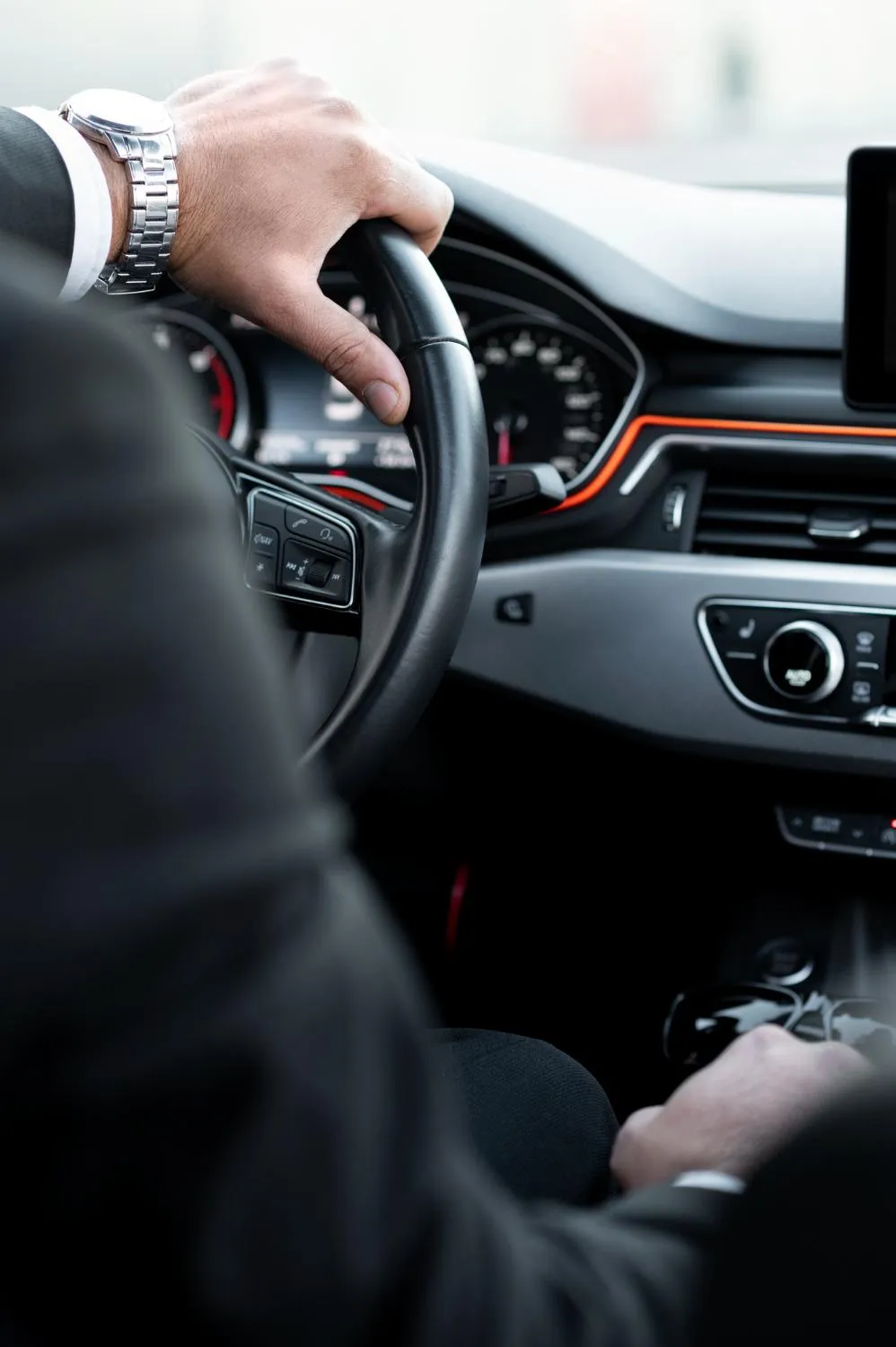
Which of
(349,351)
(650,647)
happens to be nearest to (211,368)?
(650,647)

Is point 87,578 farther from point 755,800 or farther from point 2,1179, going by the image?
point 755,800

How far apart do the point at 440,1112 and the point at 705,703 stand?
1.29m

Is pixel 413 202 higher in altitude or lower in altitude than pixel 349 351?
higher

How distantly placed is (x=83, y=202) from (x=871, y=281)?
2.61 feet

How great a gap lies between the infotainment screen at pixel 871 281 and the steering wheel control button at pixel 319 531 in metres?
0.58

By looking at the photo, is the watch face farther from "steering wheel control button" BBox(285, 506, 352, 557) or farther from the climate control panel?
the climate control panel

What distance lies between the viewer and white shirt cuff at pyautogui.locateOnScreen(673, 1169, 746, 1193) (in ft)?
2.04

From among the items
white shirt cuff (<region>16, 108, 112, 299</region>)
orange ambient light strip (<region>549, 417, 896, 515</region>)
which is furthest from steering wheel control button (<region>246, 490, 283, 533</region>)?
orange ambient light strip (<region>549, 417, 896, 515</region>)

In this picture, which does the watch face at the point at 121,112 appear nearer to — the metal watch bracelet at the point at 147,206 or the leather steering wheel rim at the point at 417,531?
the metal watch bracelet at the point at 147,206

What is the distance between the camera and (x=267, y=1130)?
402mm

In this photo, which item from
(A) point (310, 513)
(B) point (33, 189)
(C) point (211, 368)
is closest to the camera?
(B) point (33, 189)

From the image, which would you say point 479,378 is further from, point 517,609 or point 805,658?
point 805,658

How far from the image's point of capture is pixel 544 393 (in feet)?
5.90

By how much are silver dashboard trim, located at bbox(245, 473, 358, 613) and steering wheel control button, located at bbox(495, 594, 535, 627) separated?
0.60 metres
